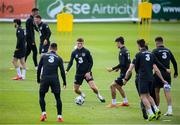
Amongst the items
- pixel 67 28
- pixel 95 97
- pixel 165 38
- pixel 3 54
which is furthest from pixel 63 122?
pixel 165 38

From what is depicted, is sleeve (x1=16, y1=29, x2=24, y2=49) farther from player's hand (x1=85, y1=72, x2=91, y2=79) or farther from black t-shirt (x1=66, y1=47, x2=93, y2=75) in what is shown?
player's hand (x1=85, y1=72, x2=91, y2=79)

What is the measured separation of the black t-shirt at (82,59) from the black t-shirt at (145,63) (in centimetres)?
329

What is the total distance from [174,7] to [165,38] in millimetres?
10878

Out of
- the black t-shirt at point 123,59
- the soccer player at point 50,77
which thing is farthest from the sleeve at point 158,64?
the soccer player at point 50,77

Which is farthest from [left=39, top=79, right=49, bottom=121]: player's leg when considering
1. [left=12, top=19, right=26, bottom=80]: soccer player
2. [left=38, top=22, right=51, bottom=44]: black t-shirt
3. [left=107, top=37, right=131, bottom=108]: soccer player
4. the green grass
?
[left=38, top=22, right=51, bottom=44]: black t-shirt

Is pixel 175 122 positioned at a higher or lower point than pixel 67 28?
lower

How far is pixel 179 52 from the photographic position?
40281 mm

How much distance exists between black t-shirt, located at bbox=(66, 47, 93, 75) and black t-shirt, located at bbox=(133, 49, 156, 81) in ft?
10.8

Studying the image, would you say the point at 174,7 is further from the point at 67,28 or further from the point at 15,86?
the point at 15,86

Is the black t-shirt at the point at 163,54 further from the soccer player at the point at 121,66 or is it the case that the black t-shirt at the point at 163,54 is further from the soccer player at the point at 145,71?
the soccer player at the point at 121,66

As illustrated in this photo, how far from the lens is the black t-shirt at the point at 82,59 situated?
2439 centimetres

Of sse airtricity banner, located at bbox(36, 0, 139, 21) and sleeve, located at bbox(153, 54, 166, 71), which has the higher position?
sse airtricity banner, located at bbox(36, 0, 139, 21)

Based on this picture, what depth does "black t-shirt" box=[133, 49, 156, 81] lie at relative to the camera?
70.3 feet

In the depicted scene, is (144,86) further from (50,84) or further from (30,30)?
(30,30)
